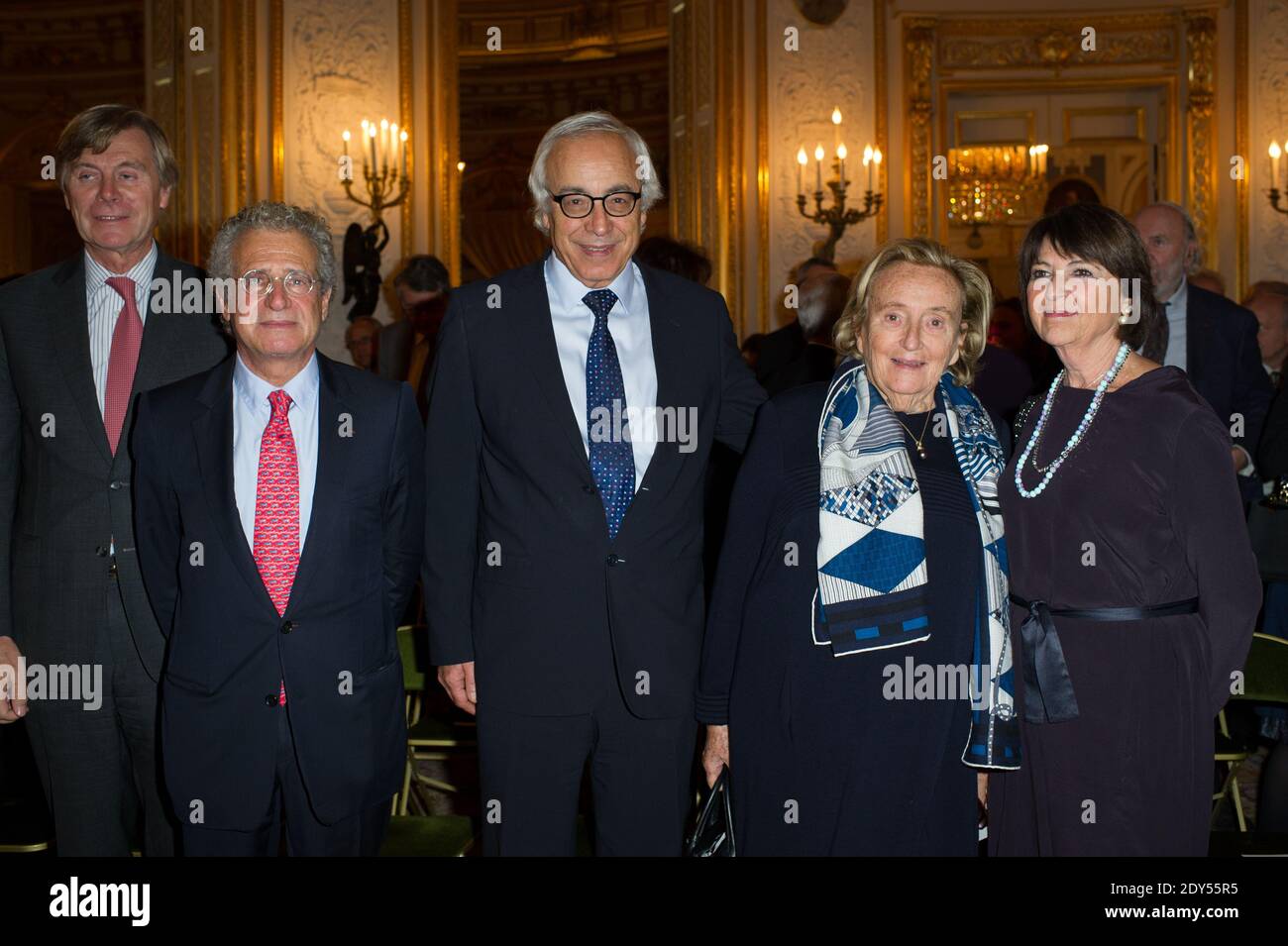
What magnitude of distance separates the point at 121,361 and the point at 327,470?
0.66m

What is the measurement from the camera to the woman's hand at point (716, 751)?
2.67 metres

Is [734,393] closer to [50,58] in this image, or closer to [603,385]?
[603,385]

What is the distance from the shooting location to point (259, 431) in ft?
8.43

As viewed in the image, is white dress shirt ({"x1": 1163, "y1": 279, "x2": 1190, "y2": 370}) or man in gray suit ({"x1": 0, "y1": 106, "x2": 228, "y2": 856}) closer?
man in gray suit ({"x1": 0, "y1": 106, "x2": 228, "y2": 856})

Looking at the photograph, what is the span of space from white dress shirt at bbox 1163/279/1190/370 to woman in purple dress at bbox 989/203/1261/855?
2039mm

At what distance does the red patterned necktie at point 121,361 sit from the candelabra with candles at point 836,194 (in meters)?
6.58

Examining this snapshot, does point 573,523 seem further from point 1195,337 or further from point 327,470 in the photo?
point 1195,337

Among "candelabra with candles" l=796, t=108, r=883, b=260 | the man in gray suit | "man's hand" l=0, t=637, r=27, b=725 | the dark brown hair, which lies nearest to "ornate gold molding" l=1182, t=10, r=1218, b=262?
"candelabra with candles" l=796, t=108, r=883, b=260

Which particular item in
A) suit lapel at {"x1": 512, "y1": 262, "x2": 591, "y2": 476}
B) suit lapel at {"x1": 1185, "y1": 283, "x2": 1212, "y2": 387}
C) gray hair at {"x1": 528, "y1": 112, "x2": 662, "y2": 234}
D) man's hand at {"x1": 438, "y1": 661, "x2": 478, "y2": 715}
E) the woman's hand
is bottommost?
the woman's hand

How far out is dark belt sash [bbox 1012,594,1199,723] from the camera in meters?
2.51

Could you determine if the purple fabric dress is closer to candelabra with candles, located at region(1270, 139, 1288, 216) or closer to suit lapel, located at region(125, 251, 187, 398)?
suit lapel, located at region(125, 251, 187, 398)

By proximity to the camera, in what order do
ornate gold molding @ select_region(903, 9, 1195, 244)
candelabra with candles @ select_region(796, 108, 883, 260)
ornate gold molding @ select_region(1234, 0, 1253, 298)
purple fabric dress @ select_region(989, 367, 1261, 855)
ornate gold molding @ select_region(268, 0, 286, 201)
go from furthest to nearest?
ornate gold molding @ select_region(903, 9, 1195, 244)
ornate gold molding @ select_region(1234, 0, 1253, 298)
candelabra with candles @ select_region(796, 108, 883, 260)
ornate gold molding @ select_region(268, 0, 286, 201)
purple fabric dress @ select_region(989, 367, 1261, 855)

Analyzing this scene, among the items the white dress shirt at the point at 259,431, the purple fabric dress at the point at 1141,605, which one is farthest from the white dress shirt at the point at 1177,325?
the white dress shirt at the point at 259,431

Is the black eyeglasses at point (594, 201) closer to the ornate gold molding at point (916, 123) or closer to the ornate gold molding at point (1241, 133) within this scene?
the ornate gold molding at point (916, 123)
